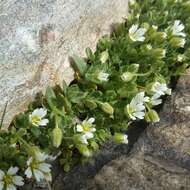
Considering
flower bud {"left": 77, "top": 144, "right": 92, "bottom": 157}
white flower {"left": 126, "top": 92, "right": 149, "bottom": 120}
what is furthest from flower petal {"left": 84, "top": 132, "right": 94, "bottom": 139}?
white flower {"left": 126, "top": 92, "right": 149, "bottom": 120}

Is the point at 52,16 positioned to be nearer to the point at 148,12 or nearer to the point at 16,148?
the point at 16,148

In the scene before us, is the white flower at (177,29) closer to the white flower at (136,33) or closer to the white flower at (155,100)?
the white flower at (136,33)

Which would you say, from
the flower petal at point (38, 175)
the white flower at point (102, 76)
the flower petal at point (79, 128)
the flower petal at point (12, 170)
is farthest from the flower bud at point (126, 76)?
the flower petal at point (12, 170)

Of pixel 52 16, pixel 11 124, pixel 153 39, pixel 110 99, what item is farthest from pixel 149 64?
pixel 11 124

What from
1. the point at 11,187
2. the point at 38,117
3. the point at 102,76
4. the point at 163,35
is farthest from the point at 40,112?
the point at 163,35

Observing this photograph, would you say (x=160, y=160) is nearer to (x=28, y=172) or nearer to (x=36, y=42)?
(x=28, y=172)

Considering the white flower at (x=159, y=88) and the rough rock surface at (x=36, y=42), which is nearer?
the rough rock surface at (x=36, y=42)
